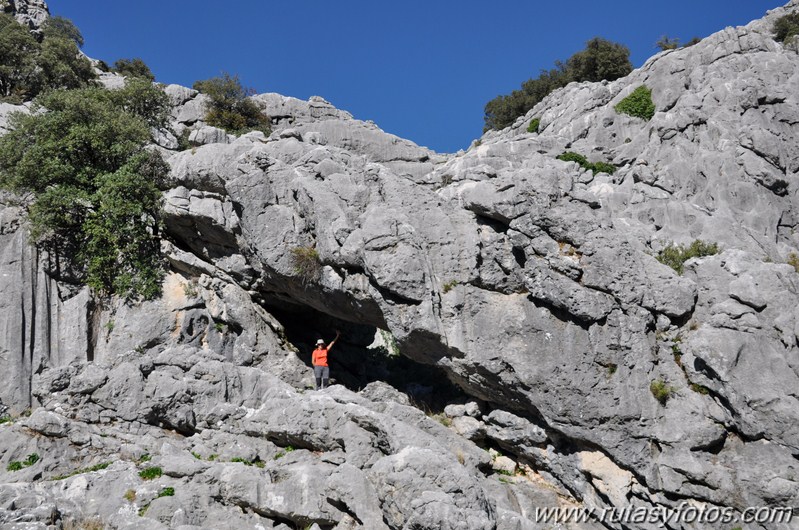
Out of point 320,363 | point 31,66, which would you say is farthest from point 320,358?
point 31,66

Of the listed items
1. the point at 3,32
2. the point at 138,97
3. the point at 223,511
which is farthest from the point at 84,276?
the point at 3,32

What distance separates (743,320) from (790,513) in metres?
4.76

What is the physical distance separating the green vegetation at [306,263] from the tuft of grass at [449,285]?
4232 mm

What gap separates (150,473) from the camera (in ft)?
46.1

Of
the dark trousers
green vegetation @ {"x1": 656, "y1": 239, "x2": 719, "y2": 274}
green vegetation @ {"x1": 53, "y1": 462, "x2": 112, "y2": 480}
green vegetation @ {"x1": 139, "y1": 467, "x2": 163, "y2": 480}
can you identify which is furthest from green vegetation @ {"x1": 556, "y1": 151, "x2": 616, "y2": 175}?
green vegetation @ {"x1": 53, "y1": 462, "x2": 112, "y2": 480}

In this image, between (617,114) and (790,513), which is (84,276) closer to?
(790,513)

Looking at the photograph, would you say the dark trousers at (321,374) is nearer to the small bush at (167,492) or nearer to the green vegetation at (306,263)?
the green vegetation at (306,263)

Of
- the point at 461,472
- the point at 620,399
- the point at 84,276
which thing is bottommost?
the point at 461,472

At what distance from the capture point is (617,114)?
3112 centimetres

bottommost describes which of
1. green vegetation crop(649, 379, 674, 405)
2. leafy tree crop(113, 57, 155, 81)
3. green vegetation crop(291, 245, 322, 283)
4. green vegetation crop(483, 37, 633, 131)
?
green vegetation crop(649, 379, 674, 405)

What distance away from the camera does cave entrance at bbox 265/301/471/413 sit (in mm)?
20547

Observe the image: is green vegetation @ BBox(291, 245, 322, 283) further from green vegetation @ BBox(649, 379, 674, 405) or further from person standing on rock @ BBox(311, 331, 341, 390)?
green vegetation @ BBox(649, 379, 674, 405)

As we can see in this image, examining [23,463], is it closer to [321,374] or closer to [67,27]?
[321,374]

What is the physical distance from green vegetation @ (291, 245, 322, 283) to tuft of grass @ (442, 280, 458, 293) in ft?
13.9
